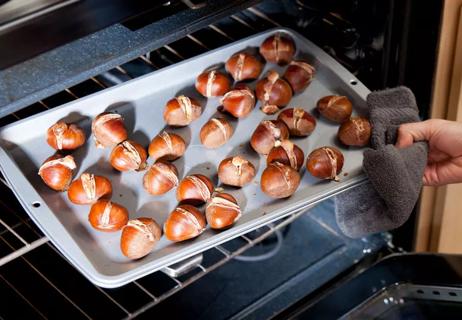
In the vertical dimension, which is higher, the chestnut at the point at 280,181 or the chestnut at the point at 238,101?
the chestnut at the point at 238,101

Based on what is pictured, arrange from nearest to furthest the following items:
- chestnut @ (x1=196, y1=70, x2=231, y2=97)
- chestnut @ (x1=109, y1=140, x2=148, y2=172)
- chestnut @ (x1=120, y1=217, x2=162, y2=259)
→ chestnut @ (x1=120, y1=217, x2=162, y2=259) → chestnut @ (x1=109, y1=140, x2=148, y2=172) → chestnut @ (x1=196, y1=70, x2=231, y2=97)

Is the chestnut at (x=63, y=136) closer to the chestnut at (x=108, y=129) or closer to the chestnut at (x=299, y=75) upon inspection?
the chestnut at (x=108, y=129)

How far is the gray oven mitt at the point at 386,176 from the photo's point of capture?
3.15 ft

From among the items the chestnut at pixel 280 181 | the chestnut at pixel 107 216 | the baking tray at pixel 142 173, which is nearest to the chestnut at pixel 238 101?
the baking tray at pixel 142 173

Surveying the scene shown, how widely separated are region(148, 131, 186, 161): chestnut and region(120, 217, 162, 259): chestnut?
13 centimetres

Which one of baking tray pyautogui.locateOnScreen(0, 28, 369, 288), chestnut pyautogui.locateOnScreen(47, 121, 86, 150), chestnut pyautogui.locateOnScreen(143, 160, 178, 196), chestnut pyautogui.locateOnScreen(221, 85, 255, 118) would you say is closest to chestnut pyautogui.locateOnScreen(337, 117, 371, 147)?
baking tray pyautogui.locateOnScreen(0, 28, 369, 288)

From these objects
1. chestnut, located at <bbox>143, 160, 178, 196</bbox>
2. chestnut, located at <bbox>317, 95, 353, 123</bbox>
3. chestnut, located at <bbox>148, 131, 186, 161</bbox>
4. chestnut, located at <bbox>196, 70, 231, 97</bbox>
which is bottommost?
chestnut, located at <bbox>143, 160, 178, 196</bbox>

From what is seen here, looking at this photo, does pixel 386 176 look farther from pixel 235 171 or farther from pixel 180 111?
pixel 180 111

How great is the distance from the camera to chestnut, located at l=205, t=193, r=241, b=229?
953 millimetres

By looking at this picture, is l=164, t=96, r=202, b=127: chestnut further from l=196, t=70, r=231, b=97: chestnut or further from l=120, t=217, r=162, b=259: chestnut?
l=120, t=217, r=162, b=259: chestnut

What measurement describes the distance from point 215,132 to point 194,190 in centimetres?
11

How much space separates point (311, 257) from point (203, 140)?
0.41 meters

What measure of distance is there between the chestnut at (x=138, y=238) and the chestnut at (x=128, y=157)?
107 millimetres

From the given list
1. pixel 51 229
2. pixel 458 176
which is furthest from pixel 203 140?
pixel 458 176
